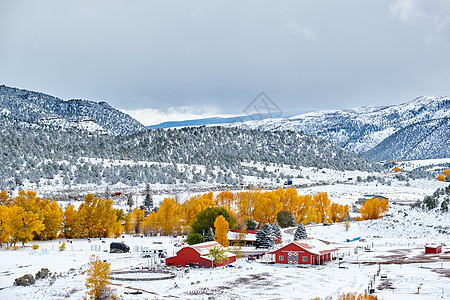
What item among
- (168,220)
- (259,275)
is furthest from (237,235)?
(259,275)

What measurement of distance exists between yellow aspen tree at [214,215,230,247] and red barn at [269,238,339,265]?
Answer: 44.5 feet

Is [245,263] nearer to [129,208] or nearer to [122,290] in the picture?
[122,290]

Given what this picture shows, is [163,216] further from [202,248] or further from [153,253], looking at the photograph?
[202,248]

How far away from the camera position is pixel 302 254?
2425 inches

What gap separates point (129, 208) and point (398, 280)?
81564mm

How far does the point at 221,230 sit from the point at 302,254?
16906mm

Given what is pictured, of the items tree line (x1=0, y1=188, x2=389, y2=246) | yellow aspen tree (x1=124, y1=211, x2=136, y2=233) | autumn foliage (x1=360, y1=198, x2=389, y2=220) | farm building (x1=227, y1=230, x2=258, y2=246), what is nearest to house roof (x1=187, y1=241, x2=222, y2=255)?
tree line (x1=0, y1=188, x2=389, y2=246)

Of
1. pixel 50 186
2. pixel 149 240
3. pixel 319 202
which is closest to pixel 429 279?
pixel 149 240

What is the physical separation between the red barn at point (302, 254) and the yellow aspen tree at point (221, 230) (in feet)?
44.5

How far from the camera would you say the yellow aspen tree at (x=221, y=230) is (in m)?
74.7

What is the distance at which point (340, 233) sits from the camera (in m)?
92.6

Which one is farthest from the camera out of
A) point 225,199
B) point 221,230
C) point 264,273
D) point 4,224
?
point 225,199


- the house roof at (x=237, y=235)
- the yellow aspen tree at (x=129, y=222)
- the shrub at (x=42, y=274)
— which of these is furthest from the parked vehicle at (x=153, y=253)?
the yellow aspen tree at (x=129, y=222)

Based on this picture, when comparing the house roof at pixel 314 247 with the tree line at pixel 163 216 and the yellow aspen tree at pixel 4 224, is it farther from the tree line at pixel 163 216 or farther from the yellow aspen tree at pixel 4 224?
the yellow aspen tree at pixel 4 224
